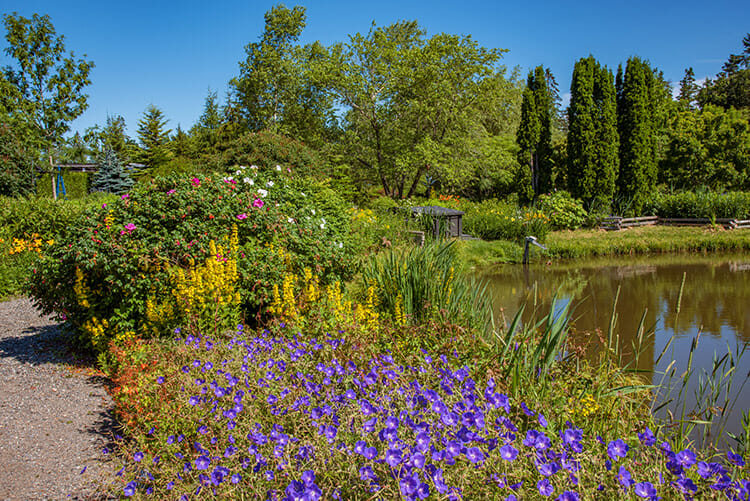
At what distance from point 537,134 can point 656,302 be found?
11986mm

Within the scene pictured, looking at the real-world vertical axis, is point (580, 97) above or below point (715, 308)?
above

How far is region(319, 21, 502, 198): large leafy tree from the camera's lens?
17.9 metres

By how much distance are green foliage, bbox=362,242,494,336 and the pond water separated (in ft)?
1.22

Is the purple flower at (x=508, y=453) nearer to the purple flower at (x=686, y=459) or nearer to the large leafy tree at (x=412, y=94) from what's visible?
the purple flower at (x=686, y=459)

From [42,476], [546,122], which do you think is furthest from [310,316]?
[546,122]

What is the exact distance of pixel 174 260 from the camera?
416cm

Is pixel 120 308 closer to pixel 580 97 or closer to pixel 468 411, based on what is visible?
pixel 468 411

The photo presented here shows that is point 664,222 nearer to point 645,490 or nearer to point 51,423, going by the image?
point 645,490

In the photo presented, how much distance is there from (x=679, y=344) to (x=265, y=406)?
530cm

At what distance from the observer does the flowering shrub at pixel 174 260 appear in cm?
396

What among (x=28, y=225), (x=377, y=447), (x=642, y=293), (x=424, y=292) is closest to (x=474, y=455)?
(x=377, y=447)

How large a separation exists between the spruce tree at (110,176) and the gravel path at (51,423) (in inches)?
755

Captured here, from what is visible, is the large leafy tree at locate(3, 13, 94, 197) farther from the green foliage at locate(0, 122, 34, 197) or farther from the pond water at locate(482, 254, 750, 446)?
the pond water at locate(482, 254, 750, 446)

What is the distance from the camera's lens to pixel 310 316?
416 centimetres
